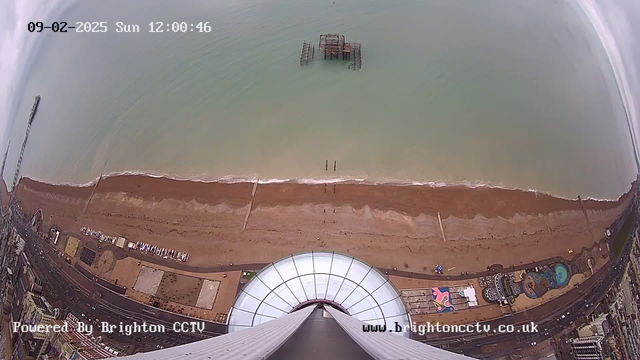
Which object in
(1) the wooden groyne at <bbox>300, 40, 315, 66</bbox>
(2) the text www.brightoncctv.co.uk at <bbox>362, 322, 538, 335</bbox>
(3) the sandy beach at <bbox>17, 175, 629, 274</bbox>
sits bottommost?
(2) the text www.brightoncctv.co.uk at <bbox>362, 322, 538, 335</bbox>

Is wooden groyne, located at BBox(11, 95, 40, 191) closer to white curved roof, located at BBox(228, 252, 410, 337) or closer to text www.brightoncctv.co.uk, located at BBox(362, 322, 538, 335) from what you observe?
white curved roof, located at BBox(228, 252, 410, 337)

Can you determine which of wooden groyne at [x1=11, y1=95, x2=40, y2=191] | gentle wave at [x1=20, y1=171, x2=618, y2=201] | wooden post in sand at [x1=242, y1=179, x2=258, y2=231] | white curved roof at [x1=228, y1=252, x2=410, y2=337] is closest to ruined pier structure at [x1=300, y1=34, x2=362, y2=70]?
gentle wave at [x1=20, y1=171, x2=618, y2=201]

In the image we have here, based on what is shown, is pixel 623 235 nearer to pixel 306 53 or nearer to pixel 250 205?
pixel 250 205

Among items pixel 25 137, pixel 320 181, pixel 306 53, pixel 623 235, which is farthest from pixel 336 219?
pixel 25 137

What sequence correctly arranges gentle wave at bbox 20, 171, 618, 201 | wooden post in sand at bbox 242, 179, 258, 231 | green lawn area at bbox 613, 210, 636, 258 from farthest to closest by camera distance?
gentle wave at bbox 20, 171, 618, 201 → wooden post in sand at bbox 242, 179, 258, 231 → green lawn area at bbox 613, 210, 636, 258

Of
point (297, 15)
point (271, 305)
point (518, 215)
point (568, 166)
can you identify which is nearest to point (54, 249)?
point (271, 305)

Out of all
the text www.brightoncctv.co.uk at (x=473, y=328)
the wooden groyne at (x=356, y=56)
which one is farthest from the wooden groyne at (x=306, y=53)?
the text www.brightoncctv.co.uk at (x=473, y=328)
